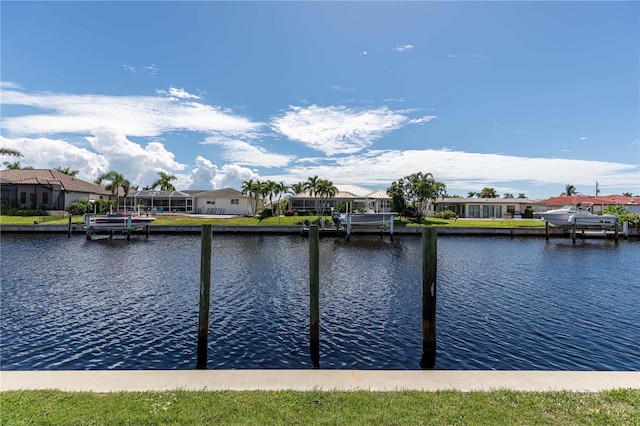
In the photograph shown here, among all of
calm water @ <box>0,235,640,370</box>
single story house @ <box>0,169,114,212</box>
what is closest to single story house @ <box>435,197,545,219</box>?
calm water @ <box>0,235,640,370</box>

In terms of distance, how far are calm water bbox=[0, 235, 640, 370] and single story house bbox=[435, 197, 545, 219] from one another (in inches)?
1905

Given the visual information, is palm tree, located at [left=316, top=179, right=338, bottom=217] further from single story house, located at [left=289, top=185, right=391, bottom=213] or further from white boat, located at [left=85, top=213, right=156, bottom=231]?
white boat, located at [left=85, top=213, right=156, bottom=231]

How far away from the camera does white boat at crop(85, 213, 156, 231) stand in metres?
43.8

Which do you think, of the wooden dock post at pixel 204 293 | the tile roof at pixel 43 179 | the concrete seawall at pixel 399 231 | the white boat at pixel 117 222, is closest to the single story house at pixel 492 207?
the concrete seawall at pixel 399 231

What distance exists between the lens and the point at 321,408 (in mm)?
5629

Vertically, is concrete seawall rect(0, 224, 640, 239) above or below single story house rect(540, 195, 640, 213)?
below

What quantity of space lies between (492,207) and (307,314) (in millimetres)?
72584

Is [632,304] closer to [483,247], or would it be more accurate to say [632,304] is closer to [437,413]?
[437,413]

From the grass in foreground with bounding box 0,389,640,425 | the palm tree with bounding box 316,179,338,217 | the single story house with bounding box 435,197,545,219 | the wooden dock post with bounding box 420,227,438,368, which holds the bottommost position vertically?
the grass in foreground with bounding box 0,389,640,425

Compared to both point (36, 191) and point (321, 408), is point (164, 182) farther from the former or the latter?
point (321, 408)

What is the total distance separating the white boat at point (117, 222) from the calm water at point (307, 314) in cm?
1485

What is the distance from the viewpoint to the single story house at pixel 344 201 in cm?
6831

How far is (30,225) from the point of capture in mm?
45500

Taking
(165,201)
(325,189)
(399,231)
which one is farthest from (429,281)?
(165,201)
